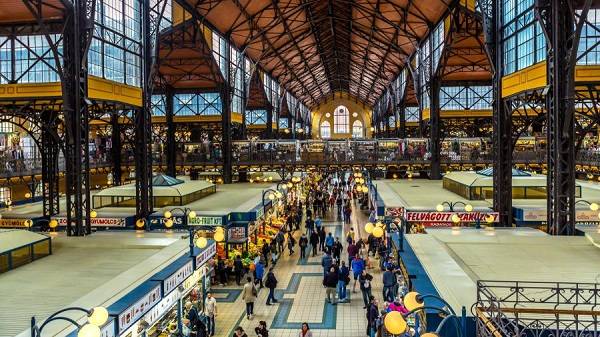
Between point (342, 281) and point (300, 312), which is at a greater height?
point (342, 281)

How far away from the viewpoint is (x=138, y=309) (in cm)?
925

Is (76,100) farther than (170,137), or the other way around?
(170,137)

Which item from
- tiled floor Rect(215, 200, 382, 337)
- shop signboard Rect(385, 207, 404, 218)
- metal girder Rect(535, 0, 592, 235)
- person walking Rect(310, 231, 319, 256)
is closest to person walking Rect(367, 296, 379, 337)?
tiled floor Rect(215, 200, 382, 337)

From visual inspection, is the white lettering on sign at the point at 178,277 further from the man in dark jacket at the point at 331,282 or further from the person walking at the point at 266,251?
the person walking at the point at 266,251

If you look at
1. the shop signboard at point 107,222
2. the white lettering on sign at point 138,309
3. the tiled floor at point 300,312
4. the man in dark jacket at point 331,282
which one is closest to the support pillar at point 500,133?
the tiled floor at point 300,312

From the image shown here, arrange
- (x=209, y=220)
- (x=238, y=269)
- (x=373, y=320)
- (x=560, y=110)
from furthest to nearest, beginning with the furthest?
(x=209, y=220) < (x=238, y=269) < (x=560, y=110) < (x=373, y=320)

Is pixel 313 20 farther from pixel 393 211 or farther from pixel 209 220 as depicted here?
pixel 209 220

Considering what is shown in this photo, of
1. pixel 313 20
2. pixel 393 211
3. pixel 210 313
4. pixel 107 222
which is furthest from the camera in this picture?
pixel 313 20

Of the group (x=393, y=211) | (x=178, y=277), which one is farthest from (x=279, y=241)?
(x=178, y=277)

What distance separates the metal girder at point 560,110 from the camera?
591 inches

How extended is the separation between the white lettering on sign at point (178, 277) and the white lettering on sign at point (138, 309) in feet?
1.78

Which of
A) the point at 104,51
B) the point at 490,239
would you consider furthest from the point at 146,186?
the point at 490,239

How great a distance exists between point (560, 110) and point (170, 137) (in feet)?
96.3

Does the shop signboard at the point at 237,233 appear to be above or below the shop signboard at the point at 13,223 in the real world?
below
